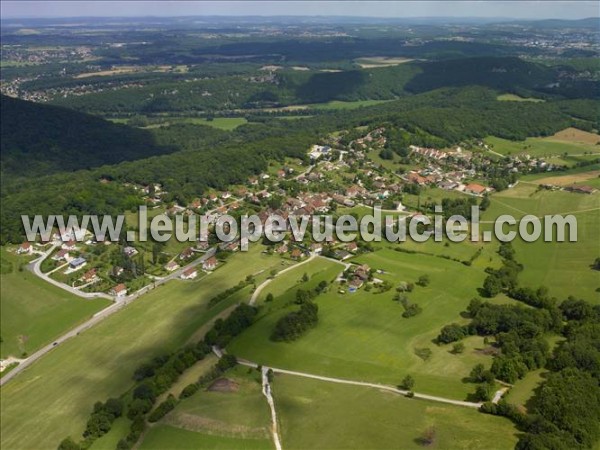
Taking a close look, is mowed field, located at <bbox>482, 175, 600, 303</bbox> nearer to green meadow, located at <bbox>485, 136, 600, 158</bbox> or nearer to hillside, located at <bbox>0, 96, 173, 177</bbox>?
green meadow, located at <bbox>485, 136, 600, 158</bbox>

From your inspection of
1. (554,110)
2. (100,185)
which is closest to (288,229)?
(100,185)

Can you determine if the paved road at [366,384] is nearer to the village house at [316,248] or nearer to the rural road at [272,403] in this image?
the rural road at [272,403]

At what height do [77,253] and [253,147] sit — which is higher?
[253,147]

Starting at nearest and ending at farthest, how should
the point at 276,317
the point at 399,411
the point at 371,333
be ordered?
the point at 399,411 → the point at 371,333 → the point at 276,317

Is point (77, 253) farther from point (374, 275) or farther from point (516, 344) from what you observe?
point (516, 344)

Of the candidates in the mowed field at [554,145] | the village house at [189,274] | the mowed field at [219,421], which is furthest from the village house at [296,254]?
the mowed field at [554,145]

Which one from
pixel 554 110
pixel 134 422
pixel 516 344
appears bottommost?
pixel 134 422
